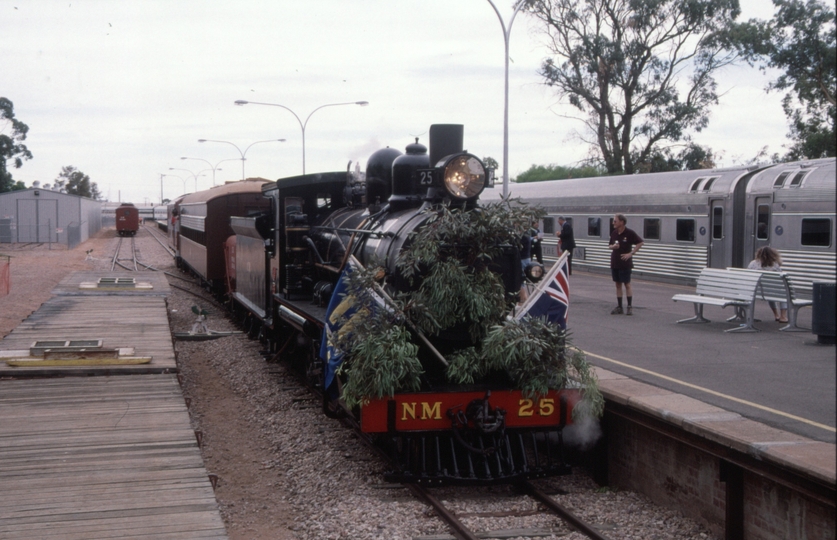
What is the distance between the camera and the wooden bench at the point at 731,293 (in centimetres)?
1116

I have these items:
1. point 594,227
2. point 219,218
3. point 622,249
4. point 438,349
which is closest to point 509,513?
point 438,349

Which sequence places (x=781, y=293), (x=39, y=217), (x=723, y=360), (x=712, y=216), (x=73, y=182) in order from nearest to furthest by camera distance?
1. (x=723, y=360)
2. (x=781, y=293)
3. (x=712, y=216)
4. (x=39, y=217)
5. (x=73, y=182)

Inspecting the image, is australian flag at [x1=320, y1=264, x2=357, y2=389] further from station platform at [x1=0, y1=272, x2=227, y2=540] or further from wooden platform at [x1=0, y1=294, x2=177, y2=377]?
wooden platform at [x1=0, y1=294, x2=177, y2=377]

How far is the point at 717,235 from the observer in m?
17.2

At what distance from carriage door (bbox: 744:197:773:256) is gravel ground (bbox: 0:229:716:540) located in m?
10.2

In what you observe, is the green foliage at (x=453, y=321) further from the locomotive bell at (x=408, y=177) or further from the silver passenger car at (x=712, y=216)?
the silver passenger car at (x=712, y=216)

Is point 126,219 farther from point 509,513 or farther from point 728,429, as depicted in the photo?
point 728,429

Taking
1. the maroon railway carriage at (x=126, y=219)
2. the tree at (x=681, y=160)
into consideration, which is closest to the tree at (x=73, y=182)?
the maroon railway carriage at (x=126, y=219)

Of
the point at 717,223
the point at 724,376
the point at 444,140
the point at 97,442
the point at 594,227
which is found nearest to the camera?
the point at 97,442

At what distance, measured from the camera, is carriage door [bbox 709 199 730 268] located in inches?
664

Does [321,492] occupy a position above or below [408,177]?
below

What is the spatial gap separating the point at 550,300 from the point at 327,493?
96.4 inches

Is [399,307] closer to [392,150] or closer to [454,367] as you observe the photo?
[454,367]

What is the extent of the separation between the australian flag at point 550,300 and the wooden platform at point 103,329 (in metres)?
4.06
